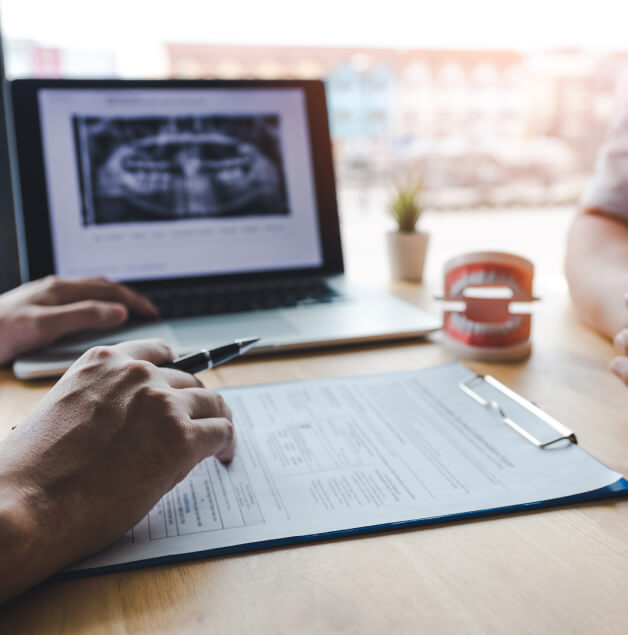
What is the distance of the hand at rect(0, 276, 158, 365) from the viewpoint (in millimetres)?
730

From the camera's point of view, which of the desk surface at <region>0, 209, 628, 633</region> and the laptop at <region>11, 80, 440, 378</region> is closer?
the desk surface at <region>0, 209, 628, 633</region>

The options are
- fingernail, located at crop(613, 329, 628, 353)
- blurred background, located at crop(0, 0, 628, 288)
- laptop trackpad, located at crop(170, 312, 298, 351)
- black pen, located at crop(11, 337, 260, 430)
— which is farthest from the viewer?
blurred background, located at crop(0, 0, 628, 288)

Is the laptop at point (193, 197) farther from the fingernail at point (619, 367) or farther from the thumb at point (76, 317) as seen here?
the fingernail at point (619, 367)

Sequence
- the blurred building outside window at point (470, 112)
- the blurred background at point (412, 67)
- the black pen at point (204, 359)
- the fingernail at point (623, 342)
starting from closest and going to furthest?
the black pen at point (204, 359)
the fingernail at point (623, 342)
the blurred background at point (412, 67)
the blurred building outside window at point (470, 112)

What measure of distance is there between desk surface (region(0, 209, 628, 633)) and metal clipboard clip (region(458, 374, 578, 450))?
0.08 meters

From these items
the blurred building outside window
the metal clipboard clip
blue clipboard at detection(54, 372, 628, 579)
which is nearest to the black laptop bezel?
the metal clipboard clip

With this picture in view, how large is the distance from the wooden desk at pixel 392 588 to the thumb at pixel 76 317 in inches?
17.5

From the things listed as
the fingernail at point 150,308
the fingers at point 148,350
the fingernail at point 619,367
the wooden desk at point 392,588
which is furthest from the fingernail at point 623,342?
the fingernail at point 150,308

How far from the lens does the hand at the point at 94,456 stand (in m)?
0.36

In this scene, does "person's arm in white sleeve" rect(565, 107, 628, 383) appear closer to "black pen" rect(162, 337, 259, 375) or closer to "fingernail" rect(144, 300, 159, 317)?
"black pen" rect(162, 337, 259, 375)

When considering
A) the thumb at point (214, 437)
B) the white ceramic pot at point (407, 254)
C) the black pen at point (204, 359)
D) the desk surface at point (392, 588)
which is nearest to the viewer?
the desk surface at point (392, 588)

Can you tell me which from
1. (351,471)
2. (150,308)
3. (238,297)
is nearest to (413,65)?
(238,297)

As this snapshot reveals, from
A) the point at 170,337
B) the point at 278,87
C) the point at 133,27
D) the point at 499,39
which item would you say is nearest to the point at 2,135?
the point at 278,87

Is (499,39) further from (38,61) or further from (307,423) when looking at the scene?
(307,423)
